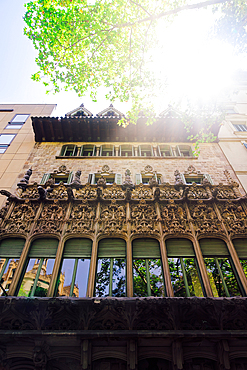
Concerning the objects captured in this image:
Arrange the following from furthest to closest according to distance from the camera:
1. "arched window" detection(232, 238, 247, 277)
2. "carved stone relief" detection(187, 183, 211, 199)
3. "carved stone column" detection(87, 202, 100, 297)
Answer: "carved stone relief" detection(187, 183, 211, 199), "arched window" detection(232, 238, 247, 277), "carved stone column" detection(87, 202, 100, 297)

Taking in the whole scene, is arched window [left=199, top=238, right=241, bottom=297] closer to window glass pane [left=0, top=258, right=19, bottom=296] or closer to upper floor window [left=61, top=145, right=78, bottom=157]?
window glass pane [left=0, top=258, right=19, bottom=296]

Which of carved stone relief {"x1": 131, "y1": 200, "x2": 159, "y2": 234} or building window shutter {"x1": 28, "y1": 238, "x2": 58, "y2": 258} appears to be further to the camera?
carved stone relief {"x1": 131, "y1": 200, "x2": 159, "y2": 234}

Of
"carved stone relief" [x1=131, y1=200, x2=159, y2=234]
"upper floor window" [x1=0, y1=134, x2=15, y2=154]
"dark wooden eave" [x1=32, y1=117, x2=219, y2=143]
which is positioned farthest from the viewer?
"dark wooden eave" [x1=32, y1=117, x2=219, y2=143]

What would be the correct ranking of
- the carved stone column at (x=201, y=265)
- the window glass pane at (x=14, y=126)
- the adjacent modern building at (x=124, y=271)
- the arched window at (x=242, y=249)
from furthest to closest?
the window glass pane at (x=14, y=126)
the arched window at (x=242, y=249)
the carved stone column at (x=201, y=265)
the adjacent modern building at (x=124, y=271)

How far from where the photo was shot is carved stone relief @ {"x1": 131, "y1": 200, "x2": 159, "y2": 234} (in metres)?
9.36

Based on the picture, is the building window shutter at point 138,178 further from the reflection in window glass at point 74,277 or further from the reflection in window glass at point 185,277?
the reflection in window glass at point 74,277

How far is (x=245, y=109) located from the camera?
20406 mm

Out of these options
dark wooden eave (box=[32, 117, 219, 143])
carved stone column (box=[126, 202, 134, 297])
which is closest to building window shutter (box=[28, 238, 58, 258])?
carved stone column (box=[126, 202, 134, 297])

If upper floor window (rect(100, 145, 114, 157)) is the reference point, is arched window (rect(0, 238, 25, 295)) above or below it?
below

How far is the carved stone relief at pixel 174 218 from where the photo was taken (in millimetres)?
9403

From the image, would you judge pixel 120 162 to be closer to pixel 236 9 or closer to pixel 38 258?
pixel 38 258

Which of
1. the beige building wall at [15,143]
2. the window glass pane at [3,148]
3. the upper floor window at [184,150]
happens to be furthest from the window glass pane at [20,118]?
the upper floor window at [184,150]

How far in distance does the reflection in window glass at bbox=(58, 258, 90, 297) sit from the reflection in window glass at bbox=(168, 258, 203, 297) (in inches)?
129

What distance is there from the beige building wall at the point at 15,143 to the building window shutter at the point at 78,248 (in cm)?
515
